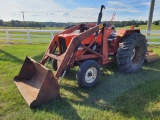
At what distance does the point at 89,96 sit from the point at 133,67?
1878 mm

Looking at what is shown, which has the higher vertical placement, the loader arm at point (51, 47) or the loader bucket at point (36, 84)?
the loader arm at point (51, 47)

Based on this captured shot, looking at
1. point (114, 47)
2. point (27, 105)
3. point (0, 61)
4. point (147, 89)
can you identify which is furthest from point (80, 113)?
point (0, 61)

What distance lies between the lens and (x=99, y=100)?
3715mm

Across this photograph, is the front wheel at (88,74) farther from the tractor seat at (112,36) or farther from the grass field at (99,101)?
the tractor seat at (112,36)

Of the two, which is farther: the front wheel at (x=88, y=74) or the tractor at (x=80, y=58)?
the front wheel at (x=88, y=74)

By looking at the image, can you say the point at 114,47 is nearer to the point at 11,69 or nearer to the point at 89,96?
the point at 89,96

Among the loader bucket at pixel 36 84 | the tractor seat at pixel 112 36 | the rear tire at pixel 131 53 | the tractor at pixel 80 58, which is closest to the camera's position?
the loader bucket at pixel 36 84

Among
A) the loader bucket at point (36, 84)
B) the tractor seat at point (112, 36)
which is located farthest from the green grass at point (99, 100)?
the tractor seat at point (112, 36)

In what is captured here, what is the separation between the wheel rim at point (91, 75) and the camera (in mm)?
4207

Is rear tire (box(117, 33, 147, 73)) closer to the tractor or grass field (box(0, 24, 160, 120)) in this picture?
the tractor

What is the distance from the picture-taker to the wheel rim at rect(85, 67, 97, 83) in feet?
13.8

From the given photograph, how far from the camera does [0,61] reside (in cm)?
690

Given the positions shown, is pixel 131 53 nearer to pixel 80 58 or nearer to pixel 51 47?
pixel 80 58

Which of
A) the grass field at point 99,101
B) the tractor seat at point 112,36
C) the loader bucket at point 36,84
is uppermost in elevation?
the tractor seat at point 112,36
